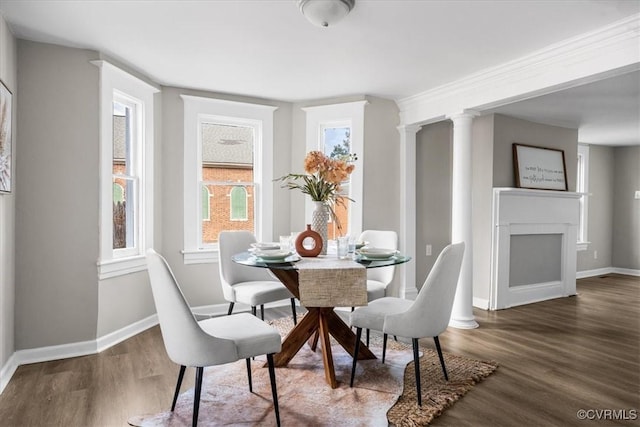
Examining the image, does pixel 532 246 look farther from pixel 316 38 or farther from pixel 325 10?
pixel 325 10

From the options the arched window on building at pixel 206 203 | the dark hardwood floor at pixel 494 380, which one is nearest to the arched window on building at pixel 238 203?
the arched window on building at pixel 206 203

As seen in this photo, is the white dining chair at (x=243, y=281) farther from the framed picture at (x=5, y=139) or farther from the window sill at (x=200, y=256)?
the framed picture at (x=5, y=139)

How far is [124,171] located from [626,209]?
8.05 meters

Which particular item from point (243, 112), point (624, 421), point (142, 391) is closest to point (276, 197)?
point (243, 112)

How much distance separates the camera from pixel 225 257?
11.3 feet

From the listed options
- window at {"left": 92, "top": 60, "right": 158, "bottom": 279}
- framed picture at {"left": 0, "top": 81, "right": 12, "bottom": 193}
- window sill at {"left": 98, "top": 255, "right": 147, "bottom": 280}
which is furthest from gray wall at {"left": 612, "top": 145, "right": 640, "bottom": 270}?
framed picture at {"left": 0, "top": 81, "right": 12, "bottom": 193}

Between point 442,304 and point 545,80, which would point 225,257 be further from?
point 545,80

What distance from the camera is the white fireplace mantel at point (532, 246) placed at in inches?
184

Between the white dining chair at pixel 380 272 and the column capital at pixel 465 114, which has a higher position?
the column capital at pixel 465 114

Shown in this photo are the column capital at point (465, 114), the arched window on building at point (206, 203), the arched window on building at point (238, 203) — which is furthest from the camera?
the arched window on building at point (238, 203)

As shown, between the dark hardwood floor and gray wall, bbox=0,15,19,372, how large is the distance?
0.93 ft

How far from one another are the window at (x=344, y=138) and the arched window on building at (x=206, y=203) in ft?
3.62

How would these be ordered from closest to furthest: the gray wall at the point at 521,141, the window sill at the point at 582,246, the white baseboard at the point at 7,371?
the white baseboard at the point at 7,371 < the gray wall at the point at 521,141 < the window sill at the point at 582,246

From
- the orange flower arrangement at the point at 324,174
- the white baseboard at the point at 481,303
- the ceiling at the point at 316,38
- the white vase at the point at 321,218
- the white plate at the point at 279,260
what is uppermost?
the ceiling at the point at 316,38
